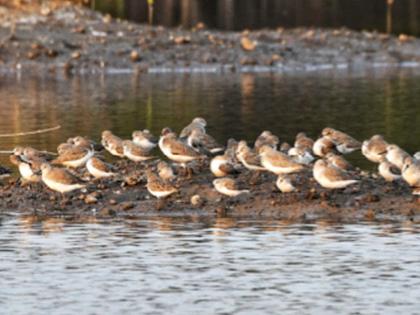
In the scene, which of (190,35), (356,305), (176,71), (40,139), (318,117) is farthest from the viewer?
(190,35)

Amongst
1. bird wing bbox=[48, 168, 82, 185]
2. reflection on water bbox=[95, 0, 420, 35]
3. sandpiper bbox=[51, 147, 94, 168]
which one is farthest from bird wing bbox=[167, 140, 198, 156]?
reflection on water bbox=[95, 0, 420, 35]

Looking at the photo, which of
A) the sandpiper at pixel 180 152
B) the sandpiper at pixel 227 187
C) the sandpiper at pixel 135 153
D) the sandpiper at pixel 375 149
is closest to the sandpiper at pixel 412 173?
the sandpiper at pixel 375 149

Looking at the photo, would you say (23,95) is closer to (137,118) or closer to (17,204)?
(137,118)

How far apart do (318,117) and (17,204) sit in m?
14.4

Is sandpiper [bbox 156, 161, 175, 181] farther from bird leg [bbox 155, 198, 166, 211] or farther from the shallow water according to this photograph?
the shallow water

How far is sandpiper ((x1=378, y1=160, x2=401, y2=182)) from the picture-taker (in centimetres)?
2270

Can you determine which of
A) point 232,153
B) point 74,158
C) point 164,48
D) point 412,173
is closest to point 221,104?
point 164,48

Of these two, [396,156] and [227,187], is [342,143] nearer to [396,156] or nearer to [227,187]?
[396,156]

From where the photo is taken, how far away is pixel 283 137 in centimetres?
3178

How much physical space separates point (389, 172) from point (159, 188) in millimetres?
3354

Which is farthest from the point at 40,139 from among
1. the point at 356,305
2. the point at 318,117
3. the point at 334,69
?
the point at 334,69

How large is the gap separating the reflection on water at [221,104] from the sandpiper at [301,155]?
9.59 feet

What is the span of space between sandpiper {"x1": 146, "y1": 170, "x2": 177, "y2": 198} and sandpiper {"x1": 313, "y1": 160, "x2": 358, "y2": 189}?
205cm

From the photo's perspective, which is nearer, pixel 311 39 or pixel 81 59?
pixel 81 59
